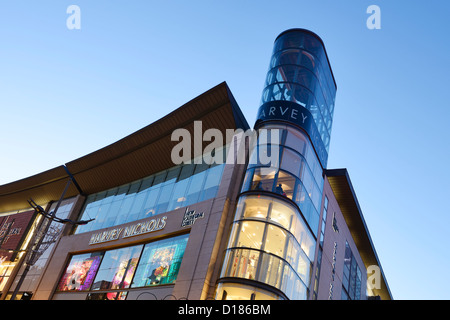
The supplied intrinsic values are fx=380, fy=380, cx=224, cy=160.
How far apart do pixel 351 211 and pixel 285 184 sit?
44.8 feet

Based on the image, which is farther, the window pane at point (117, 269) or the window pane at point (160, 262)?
the window pane at point (117, 269)

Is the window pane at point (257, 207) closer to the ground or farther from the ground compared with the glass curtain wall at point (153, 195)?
closer to the ground

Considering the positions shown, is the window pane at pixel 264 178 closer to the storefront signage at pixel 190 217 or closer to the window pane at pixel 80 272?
the storefront signage at pixel 190 217

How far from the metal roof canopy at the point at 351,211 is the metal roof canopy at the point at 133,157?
842 cm

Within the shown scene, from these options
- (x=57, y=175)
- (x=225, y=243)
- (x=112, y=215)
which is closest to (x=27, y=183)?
(x=57, y=175)

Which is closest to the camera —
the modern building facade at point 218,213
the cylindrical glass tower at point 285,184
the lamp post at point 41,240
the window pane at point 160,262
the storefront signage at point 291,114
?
the cylindrical glass tower at point 285,184

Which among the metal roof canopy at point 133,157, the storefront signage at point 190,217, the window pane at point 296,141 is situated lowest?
the storefront signage at point 190,217

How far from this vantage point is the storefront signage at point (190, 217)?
24.5 meters

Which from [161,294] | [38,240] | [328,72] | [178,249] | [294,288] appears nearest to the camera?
[294,288]

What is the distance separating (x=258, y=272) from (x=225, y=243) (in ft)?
10.5

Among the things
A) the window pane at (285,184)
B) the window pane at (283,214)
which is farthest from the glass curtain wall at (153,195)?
the window pane at (283,214)

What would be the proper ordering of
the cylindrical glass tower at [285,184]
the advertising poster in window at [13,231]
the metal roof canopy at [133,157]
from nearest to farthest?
the cylindrical glass tower at [285,184], the metal roof canopy at [133,157], the advertising poster in window at [13,231]
